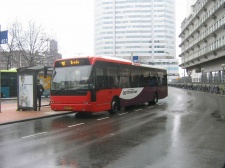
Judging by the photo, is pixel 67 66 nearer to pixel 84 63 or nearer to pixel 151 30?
pixel 84 63

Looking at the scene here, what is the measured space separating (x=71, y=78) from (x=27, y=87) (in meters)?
4.28

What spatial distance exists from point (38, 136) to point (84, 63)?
5.44 m

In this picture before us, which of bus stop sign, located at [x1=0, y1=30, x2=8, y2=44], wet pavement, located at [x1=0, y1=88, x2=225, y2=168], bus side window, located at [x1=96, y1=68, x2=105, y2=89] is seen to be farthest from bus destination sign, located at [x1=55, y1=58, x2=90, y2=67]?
bus stop sign, located at [x1=0, y1=30, x2=8, y2=44]

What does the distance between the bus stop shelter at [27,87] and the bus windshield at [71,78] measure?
2.72m

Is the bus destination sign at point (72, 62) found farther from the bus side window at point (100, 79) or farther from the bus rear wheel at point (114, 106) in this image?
the bus rear wheel at point (114, 106)

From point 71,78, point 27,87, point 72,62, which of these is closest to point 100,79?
point 71,78

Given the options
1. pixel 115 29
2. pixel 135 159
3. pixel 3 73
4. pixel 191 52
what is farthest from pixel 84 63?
pixel 115 29

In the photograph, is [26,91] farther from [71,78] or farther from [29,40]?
[29,40]

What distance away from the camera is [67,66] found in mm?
14492

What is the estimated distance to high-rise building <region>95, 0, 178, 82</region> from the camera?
17362 centimetres

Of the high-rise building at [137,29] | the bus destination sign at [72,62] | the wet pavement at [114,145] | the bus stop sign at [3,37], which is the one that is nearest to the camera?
the wet pavement at [114,145]

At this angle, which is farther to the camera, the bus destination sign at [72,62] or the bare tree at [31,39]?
the bare tree at [31,39]

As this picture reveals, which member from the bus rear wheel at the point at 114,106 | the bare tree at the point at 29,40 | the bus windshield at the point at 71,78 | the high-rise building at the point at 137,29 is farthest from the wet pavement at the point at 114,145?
the high-rise building at the point at 137,29

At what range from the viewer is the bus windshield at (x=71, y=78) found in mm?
13898
